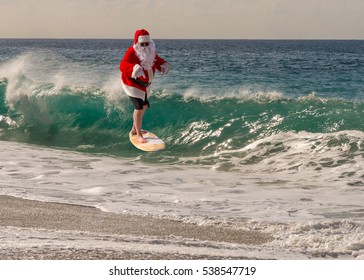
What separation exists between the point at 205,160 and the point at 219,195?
3.58 meters

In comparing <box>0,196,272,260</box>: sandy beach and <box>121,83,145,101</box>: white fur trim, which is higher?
<box>121,83,145,101</box>: white fur trim

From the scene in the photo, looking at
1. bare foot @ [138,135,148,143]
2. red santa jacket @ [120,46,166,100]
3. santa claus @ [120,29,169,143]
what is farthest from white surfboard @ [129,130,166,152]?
red santa jacket @ [120,46,166,100]

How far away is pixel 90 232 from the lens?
624 centimetres

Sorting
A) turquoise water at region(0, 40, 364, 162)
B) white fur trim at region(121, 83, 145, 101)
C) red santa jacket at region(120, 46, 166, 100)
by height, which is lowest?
turquoise water at region(0, 40, 364, 162)

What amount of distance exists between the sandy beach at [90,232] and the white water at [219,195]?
0.20m

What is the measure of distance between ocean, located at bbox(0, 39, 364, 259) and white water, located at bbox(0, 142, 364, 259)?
0.02 meters

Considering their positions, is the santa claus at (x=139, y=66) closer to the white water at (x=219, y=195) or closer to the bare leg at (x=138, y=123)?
the bare leg at (x=138, y=123)

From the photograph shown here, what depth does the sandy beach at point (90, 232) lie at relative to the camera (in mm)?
5164

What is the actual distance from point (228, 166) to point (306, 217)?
4.22 meters

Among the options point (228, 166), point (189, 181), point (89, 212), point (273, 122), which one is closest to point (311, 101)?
point (273, 122)

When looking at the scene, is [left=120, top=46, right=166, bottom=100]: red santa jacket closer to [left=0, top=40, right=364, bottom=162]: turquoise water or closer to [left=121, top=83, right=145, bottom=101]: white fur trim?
[left=121, top=83, right=145, bottom=101]: white fur trim

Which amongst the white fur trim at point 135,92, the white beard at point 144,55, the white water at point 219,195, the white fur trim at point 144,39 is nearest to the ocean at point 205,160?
the white water at point 219,195

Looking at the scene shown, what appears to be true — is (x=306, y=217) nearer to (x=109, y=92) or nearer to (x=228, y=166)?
(x=228, y=166)

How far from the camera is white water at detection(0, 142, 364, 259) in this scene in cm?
626
